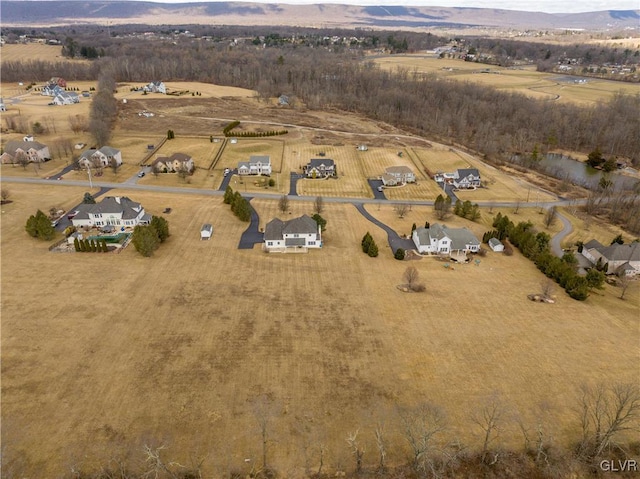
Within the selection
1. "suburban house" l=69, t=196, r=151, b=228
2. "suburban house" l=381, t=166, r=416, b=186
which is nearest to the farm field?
"suburban house" l=381, t=166, r=416, b=186

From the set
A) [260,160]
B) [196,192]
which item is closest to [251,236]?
[196,192]

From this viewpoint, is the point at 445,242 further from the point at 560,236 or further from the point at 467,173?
the point at 467,173

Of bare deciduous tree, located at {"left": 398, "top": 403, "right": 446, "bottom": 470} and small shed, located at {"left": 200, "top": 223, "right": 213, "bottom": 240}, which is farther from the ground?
bare deciduous tree, located at {"left": 398, "top": 403, "right": 446, "bottom": 470}

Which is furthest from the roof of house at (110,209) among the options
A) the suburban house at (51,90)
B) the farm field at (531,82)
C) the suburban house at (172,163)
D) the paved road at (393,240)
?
the farm field at (531,82)

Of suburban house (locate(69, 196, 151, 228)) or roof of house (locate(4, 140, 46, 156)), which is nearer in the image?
suburban house (locate(69, 196, 151, 228))

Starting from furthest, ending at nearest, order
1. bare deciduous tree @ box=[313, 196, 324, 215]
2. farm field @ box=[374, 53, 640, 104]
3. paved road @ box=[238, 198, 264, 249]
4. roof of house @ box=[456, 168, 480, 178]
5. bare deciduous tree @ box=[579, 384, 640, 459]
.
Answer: farm field @ box=[374, 53, 640, 104] < roof of house @ box=[456, 168, 480, 178] < bare deciduous tree @ box=[313, 196, 324, 215] < paved road @ box=[238, 198, 264, 249] < bare deciduous tree @ box=[579, 384, 640, 459]

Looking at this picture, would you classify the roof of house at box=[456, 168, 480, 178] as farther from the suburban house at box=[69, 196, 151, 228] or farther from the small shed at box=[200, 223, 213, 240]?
the suburban house at box=[69, 196, 151, 228]
